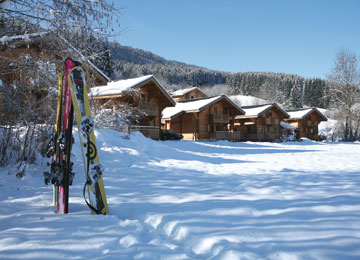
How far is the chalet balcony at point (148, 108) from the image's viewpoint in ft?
63.1

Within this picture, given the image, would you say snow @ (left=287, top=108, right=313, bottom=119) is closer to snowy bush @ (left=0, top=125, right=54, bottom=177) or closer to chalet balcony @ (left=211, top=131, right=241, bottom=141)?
chalet balcony @ (left=211, top=131, right=241, bottom=141)

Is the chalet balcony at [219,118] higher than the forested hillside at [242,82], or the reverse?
the forested hillside at [242,82]

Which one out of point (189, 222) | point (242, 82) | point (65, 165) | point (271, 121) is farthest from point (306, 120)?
point (242, 82)

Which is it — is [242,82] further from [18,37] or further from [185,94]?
[18,37]

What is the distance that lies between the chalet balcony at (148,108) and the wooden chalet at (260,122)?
1533 cm

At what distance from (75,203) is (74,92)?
1.65 m

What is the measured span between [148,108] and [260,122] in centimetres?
1948

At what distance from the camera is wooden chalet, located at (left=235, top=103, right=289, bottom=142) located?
31316 millimetres

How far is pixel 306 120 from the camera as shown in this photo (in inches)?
1538

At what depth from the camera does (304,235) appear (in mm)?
2191

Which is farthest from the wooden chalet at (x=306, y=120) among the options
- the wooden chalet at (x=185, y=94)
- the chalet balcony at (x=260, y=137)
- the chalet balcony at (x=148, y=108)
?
the chalet balcony at (x=148, y=108)

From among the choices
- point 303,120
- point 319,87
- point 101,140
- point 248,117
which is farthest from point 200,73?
point 101,140

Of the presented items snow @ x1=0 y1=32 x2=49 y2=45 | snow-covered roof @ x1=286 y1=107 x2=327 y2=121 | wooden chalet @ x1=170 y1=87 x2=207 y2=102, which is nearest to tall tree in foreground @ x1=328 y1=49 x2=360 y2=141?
snow-covered roof @ x1=286 y1=107 x2=327 y2=121

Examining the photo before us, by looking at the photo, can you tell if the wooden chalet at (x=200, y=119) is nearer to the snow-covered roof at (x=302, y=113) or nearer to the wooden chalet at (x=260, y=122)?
the wooden chalet at (x=260, y=122)
